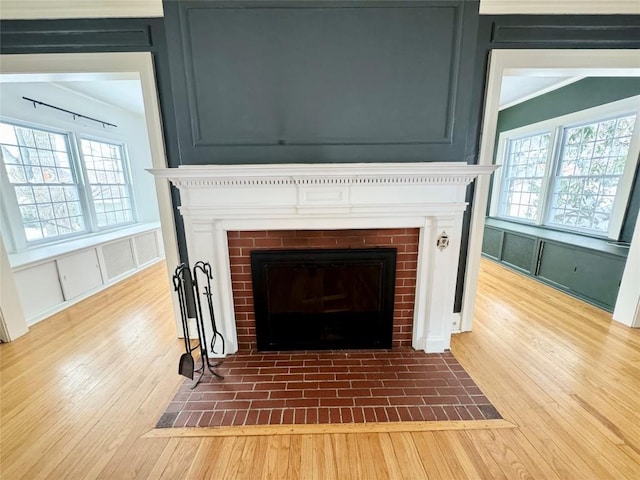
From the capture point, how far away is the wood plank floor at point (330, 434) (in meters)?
1.31

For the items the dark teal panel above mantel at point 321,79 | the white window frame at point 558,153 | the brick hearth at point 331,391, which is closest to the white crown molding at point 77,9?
the dark teal panel above mantel at point 321,79

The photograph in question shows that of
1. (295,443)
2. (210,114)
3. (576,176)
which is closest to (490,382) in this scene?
(295,443)

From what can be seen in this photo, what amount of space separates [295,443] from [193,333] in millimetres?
1464

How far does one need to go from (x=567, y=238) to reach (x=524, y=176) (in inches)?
61.4

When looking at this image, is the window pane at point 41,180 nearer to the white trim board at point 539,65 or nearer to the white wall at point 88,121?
the white wall at point 88,121

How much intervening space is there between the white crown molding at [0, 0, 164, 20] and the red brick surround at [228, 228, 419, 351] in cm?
176

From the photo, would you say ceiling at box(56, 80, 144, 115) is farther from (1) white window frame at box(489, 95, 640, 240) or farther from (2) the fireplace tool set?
(1) white window frame at box(489, 95, 640, 240)

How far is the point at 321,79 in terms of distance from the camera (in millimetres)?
1835

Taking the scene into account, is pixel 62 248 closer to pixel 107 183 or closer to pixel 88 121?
pixel 107 183

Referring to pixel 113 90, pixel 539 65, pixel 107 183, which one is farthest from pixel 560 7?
pixel 107 183

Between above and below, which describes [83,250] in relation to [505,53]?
below

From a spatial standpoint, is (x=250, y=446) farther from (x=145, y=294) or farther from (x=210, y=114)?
(x=145, y=294)

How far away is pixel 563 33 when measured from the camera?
6.60 feet

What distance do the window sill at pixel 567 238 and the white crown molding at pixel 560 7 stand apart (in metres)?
2.13
